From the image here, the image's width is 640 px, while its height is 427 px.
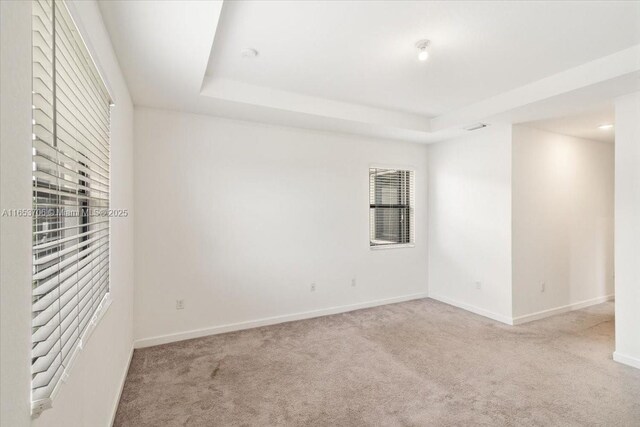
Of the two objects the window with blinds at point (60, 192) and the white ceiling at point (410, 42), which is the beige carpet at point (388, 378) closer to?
the window with blinds at point (60, 192)

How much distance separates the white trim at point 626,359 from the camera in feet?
9.18

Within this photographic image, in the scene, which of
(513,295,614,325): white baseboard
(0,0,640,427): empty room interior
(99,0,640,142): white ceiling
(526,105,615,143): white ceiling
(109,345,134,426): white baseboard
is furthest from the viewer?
(513,295,614,325): white baseboard

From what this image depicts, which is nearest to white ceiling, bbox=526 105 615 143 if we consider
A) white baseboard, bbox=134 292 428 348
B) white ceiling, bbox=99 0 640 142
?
white ceiling, bbox=99 0 640 142

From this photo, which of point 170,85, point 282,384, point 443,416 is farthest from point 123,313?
point 443,416

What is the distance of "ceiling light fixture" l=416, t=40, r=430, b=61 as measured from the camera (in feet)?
7.80

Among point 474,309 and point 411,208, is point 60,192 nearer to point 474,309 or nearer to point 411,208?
point 411,208

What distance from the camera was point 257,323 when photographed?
3764 millimetres

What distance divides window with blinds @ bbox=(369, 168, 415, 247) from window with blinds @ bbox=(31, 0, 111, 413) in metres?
3.56

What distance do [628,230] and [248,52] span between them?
3740mm

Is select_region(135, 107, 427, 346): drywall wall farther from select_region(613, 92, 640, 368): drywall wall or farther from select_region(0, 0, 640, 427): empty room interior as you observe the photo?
select_region(613, 92, 640, 368): drywall wall

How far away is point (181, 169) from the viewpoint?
11.2 feet

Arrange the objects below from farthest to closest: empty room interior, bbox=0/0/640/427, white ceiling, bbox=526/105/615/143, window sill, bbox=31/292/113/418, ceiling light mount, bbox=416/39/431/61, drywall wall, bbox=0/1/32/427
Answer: white ceiling, bbox=526/105/615/143
ceiling light mount, bbox=416/39/431/61
empty room interior, bbox=0/0/640/427
window sill, bbox=31/292/113/418
drywall wall, bbox=0/1/32/427

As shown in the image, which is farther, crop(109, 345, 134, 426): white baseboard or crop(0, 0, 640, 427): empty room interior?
crop(109, 345, 134, 426): white baseboard

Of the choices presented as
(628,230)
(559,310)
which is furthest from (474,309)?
(628,230)
